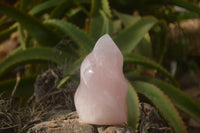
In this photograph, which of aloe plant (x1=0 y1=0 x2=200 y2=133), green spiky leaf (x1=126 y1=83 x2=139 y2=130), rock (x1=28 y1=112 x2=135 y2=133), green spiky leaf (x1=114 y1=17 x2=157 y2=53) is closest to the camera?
rock (x1=28 y1=112 x2=135 y2=133)

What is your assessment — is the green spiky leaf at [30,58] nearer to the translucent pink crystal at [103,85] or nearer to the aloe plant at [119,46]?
the aloe plant at [119,46]

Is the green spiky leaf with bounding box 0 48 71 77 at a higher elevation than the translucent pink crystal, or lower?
higher

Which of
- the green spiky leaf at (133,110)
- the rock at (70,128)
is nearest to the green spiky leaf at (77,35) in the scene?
the green spiky leaf at (133,110)

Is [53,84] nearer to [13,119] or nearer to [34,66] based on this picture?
[13,119]

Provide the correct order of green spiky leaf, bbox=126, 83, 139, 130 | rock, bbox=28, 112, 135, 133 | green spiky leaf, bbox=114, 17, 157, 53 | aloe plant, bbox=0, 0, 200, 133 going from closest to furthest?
1. rock, bbox=28, 112, 135, 133
2. green spiky leaf, bbox=126, 83, 139, 130
3. aloe plant, bbox=0, 0, 200, 133
4. green spiky leaf, bbox=114, 17, 157, 53

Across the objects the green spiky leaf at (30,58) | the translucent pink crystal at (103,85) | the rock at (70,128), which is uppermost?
→ the green spiky leaf at (30,58)

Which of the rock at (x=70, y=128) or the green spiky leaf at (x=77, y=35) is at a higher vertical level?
the green spiky leaf at (x=77, y=35)

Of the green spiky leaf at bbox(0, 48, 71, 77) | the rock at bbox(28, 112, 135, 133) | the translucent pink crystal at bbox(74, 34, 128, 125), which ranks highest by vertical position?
the green spiky leaf at bbox(0, 48, 71, 77)

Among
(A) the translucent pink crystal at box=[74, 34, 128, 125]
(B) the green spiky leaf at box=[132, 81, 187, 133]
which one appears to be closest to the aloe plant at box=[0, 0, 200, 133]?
(B) the green spiky leaf at box=[132, 81, 187, 133]

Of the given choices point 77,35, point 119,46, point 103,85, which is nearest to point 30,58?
point 77,35

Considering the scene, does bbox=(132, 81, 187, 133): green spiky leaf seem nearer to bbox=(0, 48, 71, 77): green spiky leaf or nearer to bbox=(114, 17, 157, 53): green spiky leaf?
bbox=(114, 17, 157, 53): green spiky leaf
